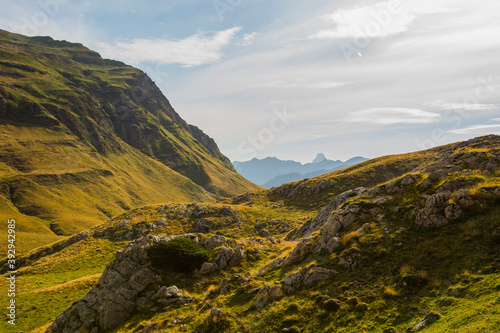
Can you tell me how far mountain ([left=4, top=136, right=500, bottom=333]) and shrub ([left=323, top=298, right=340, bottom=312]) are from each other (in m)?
0.25

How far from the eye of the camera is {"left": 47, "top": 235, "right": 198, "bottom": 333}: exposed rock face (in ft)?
77.1

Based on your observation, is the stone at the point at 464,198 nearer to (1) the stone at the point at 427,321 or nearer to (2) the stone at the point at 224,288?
(1) the stone at the point at 427,321

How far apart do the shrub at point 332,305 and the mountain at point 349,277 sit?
0.81ft

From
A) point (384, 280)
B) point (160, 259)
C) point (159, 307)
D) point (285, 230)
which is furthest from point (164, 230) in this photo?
point (384, 280)

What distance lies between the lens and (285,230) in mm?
55781

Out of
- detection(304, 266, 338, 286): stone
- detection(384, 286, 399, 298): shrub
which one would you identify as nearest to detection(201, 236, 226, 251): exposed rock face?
detection(304, 266, 338, 286): stone

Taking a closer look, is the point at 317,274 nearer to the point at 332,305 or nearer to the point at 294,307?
Result: the point at 294,307

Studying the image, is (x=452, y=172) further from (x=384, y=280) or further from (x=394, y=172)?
(x=394, y=172)

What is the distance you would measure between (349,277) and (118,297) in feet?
74.0

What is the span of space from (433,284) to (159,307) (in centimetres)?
2288

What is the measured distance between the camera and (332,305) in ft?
49.8

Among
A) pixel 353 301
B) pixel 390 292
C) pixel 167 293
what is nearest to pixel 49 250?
pixel 167 293

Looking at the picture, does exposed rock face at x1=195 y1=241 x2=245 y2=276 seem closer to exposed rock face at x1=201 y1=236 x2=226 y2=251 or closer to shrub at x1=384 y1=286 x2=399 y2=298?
exposed rock face at x1=201 y1=236 x2=226 y2=251

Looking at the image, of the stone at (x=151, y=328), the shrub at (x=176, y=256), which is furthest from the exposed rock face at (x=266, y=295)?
the shrub at (x=176, y=256)
